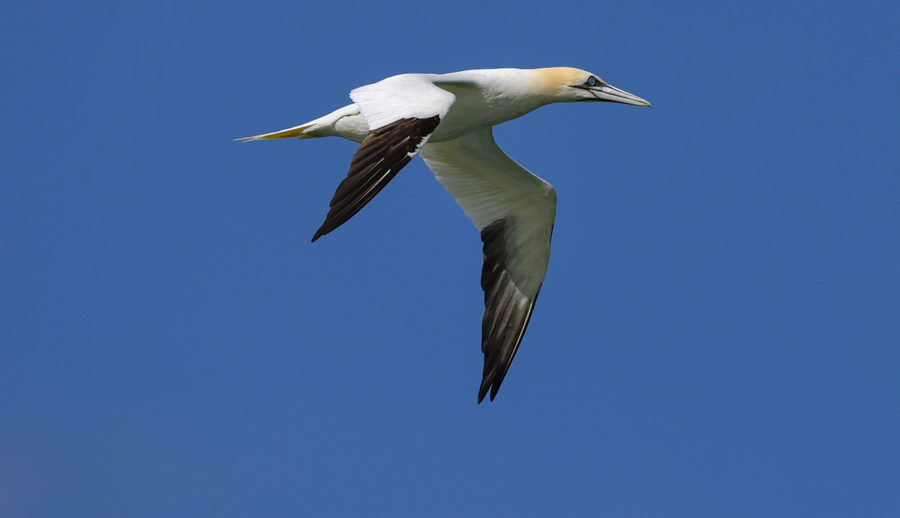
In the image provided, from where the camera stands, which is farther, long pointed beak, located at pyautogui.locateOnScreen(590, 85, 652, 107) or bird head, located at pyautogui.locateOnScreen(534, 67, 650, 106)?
long pointed beak, located at pyautogui.locateOnScreen(590, 85, 652, 107)

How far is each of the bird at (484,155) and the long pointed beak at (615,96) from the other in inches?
0.4

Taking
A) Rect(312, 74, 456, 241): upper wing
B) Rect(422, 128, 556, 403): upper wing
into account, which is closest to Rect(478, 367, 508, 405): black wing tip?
Rect(422, 128, 556, 403): upper wing

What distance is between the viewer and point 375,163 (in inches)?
390

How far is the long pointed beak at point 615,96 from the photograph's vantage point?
13448 mm

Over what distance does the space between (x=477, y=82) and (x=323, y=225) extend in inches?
147

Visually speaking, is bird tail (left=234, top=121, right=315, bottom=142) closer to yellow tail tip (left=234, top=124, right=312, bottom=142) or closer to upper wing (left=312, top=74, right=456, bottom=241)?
yellow tail tip (left=234, top=124, right=312, bottom=142)

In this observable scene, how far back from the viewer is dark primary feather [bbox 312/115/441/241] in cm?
945

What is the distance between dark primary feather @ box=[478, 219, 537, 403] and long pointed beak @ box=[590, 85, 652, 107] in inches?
76.5

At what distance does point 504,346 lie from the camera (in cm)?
1439

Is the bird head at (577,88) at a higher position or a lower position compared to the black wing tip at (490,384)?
higher

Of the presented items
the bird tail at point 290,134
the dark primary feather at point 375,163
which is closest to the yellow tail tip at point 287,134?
the bird tail at point 290,134

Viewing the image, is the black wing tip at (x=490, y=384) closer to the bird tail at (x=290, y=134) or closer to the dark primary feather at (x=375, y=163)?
the bird tail at (x=290, y=134)

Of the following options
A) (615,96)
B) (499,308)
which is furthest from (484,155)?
(499,308)

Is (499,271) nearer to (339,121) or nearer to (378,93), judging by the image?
(339,121)
